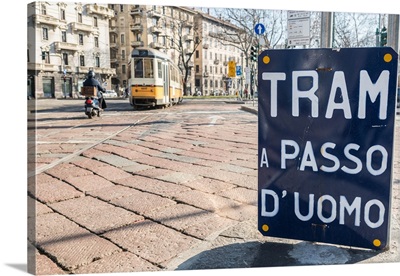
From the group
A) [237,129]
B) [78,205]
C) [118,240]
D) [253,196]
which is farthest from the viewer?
[237,129]

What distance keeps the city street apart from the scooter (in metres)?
4.60

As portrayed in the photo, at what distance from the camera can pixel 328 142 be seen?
1.47m

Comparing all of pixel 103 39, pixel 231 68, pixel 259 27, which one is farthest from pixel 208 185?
pixel 231 68

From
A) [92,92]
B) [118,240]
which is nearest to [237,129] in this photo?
[92,92]

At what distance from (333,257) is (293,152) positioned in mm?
484

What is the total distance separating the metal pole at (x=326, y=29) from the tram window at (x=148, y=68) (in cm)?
788

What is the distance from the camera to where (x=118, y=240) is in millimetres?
1762

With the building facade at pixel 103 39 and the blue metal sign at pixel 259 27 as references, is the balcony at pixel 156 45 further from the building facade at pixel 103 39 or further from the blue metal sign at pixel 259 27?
the blue metal sign at pixel 259 27

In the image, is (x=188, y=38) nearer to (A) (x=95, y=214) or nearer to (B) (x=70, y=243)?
(A) (x=95, y=214)

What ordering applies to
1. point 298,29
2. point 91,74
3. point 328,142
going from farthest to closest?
1. point 91,74
2. point 298,29
3. point 328,142

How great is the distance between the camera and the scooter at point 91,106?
852cm

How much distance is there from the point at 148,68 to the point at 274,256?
877 centimetres

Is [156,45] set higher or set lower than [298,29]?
higher

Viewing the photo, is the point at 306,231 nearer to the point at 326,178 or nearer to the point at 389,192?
the point at 326,178
